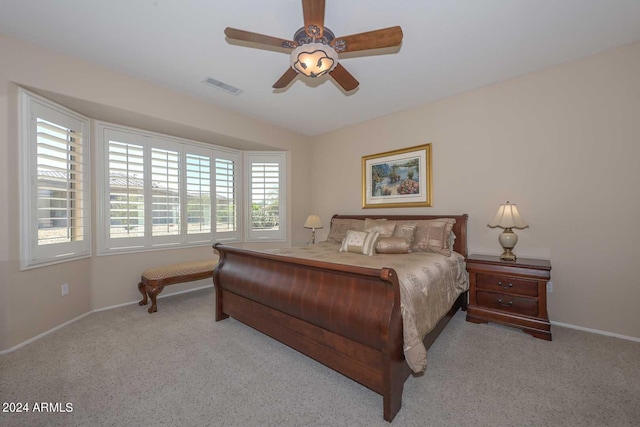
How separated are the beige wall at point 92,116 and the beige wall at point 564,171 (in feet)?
10.5

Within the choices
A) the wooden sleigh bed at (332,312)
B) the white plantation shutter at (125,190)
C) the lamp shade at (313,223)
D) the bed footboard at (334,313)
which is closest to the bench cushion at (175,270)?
the white plantation shutter at (125,190)

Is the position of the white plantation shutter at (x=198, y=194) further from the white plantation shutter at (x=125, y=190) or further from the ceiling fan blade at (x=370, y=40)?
the ceiling fan blade at (x=370, y=40)

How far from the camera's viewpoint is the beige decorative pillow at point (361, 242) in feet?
10.2

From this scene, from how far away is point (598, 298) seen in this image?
2.66 meters

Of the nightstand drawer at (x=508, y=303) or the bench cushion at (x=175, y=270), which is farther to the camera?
the bench cushion at (x=175, y=270)

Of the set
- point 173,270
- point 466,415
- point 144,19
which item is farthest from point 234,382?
point 144,19

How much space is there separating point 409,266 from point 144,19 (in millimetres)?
3136

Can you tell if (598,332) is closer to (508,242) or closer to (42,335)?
(508,242)

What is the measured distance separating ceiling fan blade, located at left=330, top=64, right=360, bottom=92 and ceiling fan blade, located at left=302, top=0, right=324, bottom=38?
0.41 meters

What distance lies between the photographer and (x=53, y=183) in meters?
2.77

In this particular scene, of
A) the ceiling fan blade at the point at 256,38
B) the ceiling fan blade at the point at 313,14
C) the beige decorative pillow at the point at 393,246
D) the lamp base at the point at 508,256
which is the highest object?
the ceiling fan blade at the point at 313,14

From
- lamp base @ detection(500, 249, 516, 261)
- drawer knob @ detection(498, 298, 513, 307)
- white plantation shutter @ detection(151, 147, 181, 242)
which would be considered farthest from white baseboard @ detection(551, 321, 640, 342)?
white plantation shutter @ detection(151, 147, 181, 242)

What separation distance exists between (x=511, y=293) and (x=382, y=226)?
5.18ft

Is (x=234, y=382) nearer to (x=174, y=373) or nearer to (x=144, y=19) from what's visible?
(x=174, y=373)
